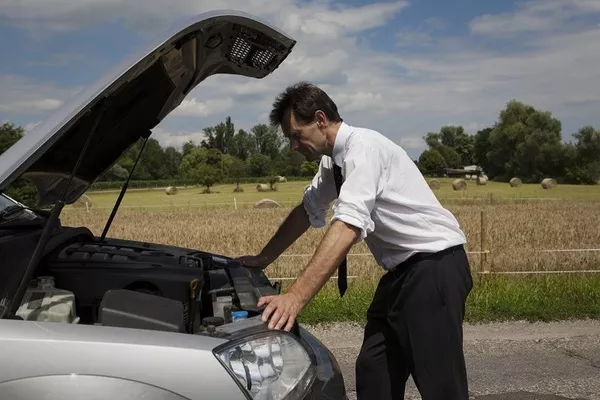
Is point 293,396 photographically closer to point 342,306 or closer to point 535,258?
point 342,306

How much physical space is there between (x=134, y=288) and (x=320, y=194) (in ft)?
3.91

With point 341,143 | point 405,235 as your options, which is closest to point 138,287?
point 341,143

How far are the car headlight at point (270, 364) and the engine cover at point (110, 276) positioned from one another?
2.74 feet

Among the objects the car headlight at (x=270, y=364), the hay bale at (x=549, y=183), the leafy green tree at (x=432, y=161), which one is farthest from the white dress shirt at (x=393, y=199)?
the leafy green tree at (x=432, y=161)

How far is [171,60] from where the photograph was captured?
9.30ft

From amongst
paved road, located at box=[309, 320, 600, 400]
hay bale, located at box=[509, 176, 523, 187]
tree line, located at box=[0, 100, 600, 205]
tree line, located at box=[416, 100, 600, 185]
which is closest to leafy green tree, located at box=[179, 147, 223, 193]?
tree line, located at box=[0, 100, 600, 205]

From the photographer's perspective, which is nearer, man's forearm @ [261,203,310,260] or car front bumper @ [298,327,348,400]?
car front bumper @ [298,327,348,400]

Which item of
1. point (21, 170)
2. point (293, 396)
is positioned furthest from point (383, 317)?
point (21, 170)

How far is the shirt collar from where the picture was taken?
301 cm

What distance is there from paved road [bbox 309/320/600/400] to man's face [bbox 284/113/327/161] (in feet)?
6.99

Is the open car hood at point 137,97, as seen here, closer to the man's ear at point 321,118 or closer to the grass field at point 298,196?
the man's ear at point 321,118

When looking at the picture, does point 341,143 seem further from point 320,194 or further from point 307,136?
point 320,194

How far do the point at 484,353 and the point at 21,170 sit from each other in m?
4.44

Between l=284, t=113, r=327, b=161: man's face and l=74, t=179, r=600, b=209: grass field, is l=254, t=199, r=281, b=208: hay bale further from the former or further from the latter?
l=284, t=113, r=327, b=161: man's face
